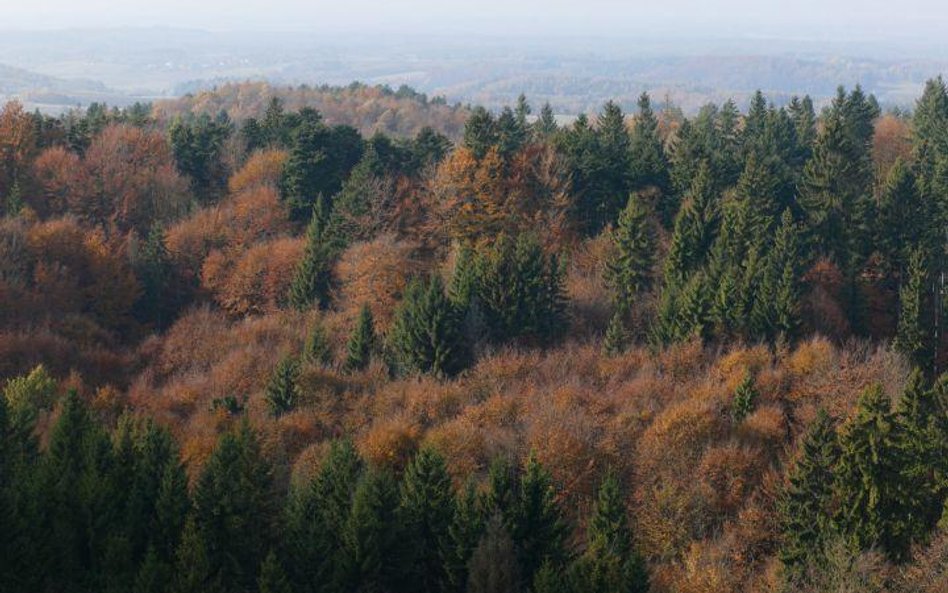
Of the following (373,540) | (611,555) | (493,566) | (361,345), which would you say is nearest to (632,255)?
(361,345)

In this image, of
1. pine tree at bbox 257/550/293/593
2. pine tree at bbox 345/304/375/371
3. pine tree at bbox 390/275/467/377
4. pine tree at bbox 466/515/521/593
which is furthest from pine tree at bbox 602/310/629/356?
pine tree at bbox 257/550/293/593

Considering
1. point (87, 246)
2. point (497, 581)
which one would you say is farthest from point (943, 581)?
point (87, 246)

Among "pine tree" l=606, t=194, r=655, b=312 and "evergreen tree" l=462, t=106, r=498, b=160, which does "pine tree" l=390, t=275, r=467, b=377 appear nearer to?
"pine tree" l=606, t=194, r=655, b=312

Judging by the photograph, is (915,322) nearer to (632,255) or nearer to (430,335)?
(632,255)

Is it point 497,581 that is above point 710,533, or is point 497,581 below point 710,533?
above

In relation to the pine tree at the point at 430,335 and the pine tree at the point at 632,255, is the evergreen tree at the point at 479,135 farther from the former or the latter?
the pine tree at the point at 430,335

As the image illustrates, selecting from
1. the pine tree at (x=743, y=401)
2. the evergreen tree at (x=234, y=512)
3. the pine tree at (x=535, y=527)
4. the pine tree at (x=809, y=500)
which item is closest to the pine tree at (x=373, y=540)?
the evergreen tree at (x=234, y=512)

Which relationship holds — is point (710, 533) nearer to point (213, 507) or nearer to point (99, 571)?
point (213, 507)
